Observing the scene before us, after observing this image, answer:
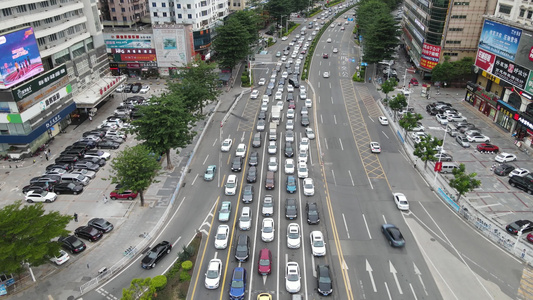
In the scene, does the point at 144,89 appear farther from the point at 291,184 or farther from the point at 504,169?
the point at 504,169

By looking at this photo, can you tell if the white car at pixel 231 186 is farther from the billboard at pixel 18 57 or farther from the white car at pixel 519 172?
the white car at pixel 519 172

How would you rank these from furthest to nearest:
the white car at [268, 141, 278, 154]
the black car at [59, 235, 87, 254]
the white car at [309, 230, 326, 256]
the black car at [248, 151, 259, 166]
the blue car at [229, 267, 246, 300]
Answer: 1. the white car at [268, 141, 278, 154]
2. the black car at [248, 151, 259, 166]
3. the black car at [59, 235, 87, 254]
4. the white car at [309, 230, 326, 256]
5. the blue car at [229, 267, 246, 300]

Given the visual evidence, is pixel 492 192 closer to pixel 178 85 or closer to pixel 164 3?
pixel 178 85

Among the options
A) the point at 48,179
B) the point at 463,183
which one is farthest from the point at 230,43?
the point at 463,183

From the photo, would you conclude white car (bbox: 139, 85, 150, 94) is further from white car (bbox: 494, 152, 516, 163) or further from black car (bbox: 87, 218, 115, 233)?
white car (bbox: 494, 152, 516, 163)

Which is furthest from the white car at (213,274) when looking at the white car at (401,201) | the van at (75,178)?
the van at (75,178)

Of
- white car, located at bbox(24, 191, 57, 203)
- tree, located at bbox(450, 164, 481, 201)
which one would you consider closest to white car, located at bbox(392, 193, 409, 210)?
tree, located at bbox(450, 164, 481, 201)
